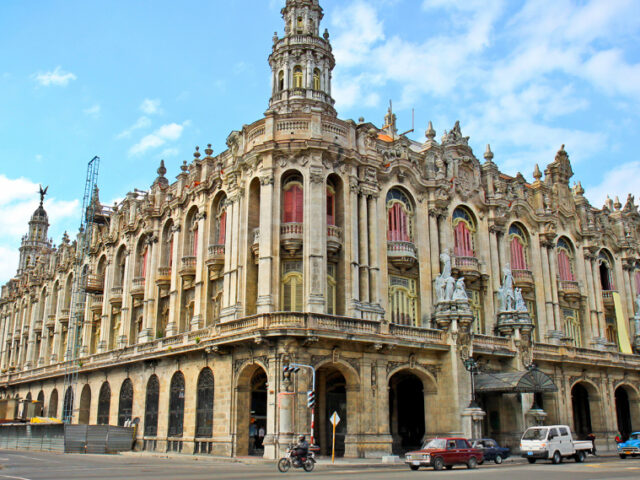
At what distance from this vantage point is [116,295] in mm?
51906

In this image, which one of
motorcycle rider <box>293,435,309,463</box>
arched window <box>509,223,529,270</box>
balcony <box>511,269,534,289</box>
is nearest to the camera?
motorcycle rider <box>293,435,309,463</box>

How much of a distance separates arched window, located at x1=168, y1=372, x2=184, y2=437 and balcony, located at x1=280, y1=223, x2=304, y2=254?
983cm

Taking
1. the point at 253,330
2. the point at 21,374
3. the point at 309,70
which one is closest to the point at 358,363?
the point at 253,330

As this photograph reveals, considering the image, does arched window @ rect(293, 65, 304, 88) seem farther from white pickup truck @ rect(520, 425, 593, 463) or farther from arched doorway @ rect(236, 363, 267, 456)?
white pickup truck @ rect(520, 425, 593, 463)

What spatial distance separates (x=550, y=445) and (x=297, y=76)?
27.6 meters

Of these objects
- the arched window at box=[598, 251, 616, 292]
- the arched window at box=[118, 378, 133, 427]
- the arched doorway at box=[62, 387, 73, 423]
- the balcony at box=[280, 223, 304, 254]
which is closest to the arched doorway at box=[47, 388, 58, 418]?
the arched doorway at box=[62, 387, 73, 423]

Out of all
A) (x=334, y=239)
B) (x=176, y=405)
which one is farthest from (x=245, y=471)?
(x=334, y=239)

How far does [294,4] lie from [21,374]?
4128 centimetres

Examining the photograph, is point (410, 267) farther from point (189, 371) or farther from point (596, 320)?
point (596, 320)

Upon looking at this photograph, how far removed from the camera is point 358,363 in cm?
3309

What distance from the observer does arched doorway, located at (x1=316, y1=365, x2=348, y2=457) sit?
35.5 meters

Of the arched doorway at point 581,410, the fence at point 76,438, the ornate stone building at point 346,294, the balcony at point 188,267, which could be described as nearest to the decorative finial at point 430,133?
the ornate stone building at point 346,294

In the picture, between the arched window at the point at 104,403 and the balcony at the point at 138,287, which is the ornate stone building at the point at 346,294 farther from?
the balcony at the point at 138,287

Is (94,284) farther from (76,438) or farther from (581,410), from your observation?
(581,410)
